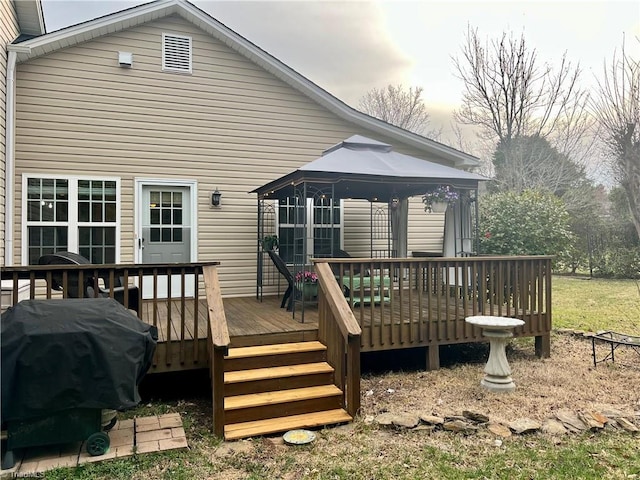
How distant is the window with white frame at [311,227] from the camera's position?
26.6ft

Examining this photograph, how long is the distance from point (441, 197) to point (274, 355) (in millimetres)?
4039

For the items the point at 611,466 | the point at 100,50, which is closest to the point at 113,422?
the point at 611,466

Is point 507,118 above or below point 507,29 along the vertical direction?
below

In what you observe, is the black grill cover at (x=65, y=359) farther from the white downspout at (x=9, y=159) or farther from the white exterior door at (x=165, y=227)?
the white exterior door at (x=165, y=227)

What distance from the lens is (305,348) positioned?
4559 mm

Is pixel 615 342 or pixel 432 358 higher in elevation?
pixel 615 342

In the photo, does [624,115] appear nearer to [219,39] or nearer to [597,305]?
[597,305]

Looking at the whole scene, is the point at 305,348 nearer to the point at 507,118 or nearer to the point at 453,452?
the point at 453,452

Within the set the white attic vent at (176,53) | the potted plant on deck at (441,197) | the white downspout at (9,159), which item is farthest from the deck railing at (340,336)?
the white attic vent at (176,53)

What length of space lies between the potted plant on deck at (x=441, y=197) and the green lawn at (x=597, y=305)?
2.72 meters

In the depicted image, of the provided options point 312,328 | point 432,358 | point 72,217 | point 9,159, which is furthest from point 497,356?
point 9,159

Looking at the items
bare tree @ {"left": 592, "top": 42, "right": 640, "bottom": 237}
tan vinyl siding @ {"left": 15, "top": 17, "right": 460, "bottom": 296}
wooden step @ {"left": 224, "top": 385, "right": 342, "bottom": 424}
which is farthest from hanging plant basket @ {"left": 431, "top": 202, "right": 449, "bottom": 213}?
bare tree @ {"left": 592, "top": 42, "right": 640, "bottom": 237}

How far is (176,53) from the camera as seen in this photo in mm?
7523

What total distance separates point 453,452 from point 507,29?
17.1 meters
